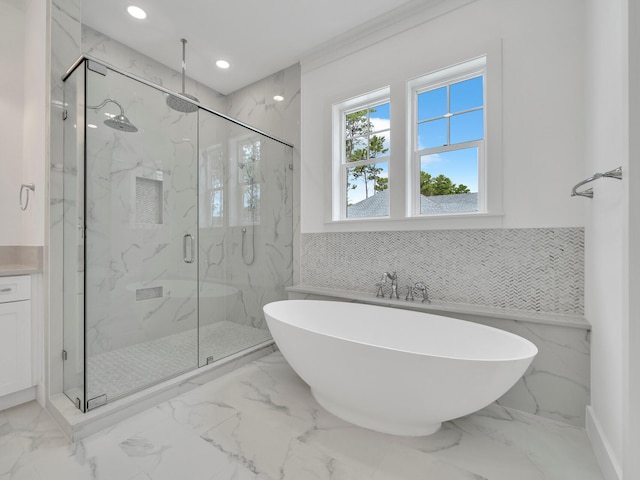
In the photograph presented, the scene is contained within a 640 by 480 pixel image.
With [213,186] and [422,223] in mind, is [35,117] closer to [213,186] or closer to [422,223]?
[213,186]

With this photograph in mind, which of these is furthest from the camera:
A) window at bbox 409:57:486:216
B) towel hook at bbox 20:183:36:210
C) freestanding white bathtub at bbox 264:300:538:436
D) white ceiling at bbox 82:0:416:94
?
white ceiling at bbox 82:0:416:94

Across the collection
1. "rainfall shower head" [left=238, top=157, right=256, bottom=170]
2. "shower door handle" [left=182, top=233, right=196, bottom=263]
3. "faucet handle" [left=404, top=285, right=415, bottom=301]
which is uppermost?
"rainfall shower head" [left=238, top=157, right=256, bottom=170]

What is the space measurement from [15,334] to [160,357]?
90 centimetres

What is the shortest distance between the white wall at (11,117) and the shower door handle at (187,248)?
→ 1.15m

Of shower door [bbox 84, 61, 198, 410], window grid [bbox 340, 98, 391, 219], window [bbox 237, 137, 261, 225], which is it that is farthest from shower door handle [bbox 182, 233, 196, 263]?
window grid [bbox 340, 98, 391, 219]

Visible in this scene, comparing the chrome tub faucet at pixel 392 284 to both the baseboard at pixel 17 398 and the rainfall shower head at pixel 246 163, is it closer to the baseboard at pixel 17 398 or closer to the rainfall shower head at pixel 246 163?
the rainfall shower head at pixel 246 163

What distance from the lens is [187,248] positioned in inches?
103

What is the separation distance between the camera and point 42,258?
1.96 m

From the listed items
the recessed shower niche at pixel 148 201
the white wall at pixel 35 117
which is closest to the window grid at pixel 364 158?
the recessed shower niche at pixel 148 201

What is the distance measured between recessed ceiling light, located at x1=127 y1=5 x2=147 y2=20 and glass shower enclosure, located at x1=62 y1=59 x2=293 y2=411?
0.78 meters

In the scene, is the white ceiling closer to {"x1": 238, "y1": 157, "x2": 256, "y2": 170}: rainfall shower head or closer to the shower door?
the shower door

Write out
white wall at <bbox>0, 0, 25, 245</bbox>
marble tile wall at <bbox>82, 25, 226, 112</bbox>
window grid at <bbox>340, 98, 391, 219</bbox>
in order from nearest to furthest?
white wall at <bbox>0, 0, 25, 245</bbox> → marble tile wall at <bbox>82, 25, 226, 112</bbox> → window grid at <bbox>340, 98, 391, 219</bbox>

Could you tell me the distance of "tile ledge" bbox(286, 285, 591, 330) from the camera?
176 cm

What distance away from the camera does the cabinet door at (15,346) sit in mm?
1876
